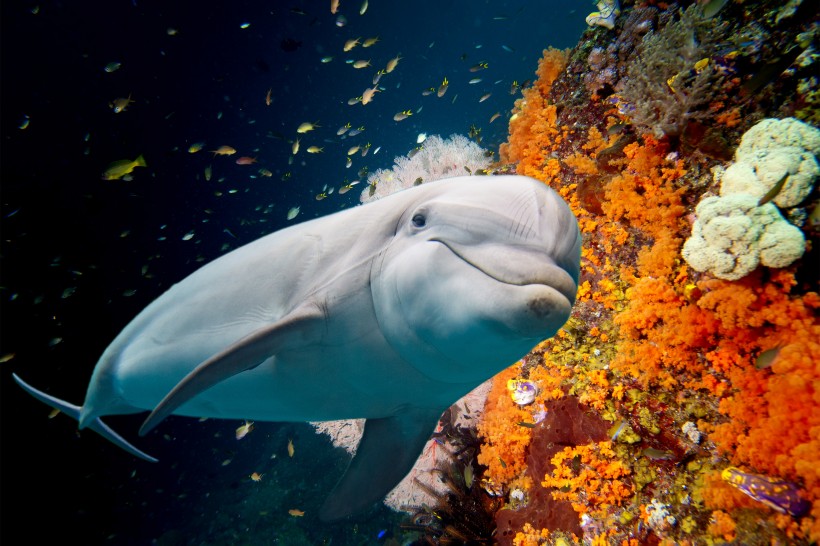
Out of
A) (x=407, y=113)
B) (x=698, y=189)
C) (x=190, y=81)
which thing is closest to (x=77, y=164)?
(x=190, y=81)

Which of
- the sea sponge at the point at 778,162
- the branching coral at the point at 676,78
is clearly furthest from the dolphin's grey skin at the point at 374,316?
the branching coral at the point at 676,78

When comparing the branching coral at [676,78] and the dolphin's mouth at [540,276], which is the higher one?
the dolphin's mouth at [540,276]

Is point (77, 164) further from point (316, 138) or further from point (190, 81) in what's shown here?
point (316, 138)

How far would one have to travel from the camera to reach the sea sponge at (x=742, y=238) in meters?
2.69

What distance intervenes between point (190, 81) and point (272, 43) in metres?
5.43

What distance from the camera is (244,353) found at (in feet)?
5.08

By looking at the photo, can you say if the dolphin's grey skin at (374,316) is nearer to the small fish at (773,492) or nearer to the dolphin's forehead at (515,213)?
the dolphin's forehead at (515,213)

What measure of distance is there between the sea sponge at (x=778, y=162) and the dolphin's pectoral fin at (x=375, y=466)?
3303mm

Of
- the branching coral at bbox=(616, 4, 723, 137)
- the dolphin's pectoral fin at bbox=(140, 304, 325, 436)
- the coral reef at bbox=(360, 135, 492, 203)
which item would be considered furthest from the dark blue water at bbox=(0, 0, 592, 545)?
the dolphin's pectoral fin at bbox=(140, 304, 325, 436)

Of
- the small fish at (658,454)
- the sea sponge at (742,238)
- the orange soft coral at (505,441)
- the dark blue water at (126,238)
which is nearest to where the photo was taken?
the sea sponge at (742,238)

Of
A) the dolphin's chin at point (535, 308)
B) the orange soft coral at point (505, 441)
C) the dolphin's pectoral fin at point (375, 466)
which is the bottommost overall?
the orange soft coral at point (505, 441)

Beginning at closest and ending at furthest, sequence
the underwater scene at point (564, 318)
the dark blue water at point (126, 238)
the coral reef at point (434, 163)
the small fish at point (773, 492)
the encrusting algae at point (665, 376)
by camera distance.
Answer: the underwater scene at point (564, 318) → the small fish at point (773, 492) → the encrusting algae at point (665, 376) → the coral reef at point (434, 163) → the dark blue water at point (126, 238)

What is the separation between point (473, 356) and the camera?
54.7 inches

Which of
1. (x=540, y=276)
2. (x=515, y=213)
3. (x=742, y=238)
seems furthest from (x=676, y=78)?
(x=540, y=276)
